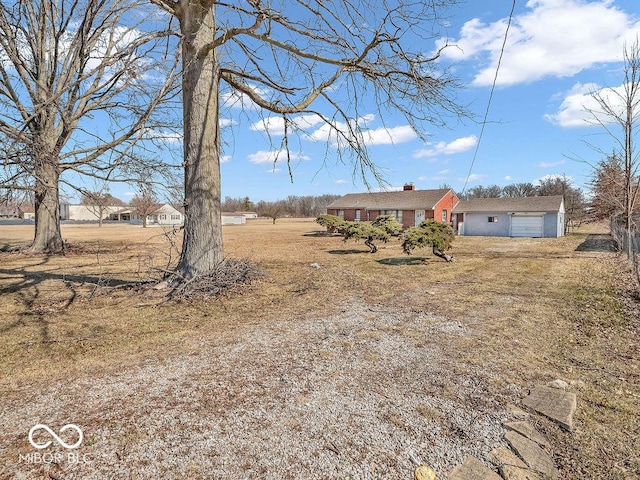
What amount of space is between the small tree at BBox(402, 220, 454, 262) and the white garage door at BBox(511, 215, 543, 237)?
18.1m

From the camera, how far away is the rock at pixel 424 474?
2.05 metres

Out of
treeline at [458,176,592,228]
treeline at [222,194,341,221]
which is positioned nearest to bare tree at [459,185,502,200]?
treeline at [458,176,592,228]

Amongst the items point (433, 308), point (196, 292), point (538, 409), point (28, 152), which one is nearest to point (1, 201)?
point (28, 152)

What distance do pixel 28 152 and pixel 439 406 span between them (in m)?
Answer: 5.84

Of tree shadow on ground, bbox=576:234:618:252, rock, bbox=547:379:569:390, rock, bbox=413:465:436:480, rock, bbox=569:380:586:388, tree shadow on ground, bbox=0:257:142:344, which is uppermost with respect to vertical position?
tree shadow on ground, bbox=576:234:618:252

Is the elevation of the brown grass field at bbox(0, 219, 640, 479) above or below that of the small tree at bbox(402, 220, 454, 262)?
below

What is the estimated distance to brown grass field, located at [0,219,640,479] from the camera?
2.22 meters

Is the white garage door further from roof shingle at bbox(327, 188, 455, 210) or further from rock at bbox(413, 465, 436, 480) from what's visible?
rock at bbox(413, 465, 436, 480)

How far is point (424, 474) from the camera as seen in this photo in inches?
81.4

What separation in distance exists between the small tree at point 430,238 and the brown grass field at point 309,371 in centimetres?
427

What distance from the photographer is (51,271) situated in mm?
9758

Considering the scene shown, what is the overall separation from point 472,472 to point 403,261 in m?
10.5

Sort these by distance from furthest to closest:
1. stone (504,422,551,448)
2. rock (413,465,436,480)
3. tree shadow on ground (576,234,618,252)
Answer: tree shadow on ground (576,234,618,252)
stone (504,422,551,448)
rock (413,465,436,480)

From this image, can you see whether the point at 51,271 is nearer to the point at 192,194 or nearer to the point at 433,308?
the point at 192,194
